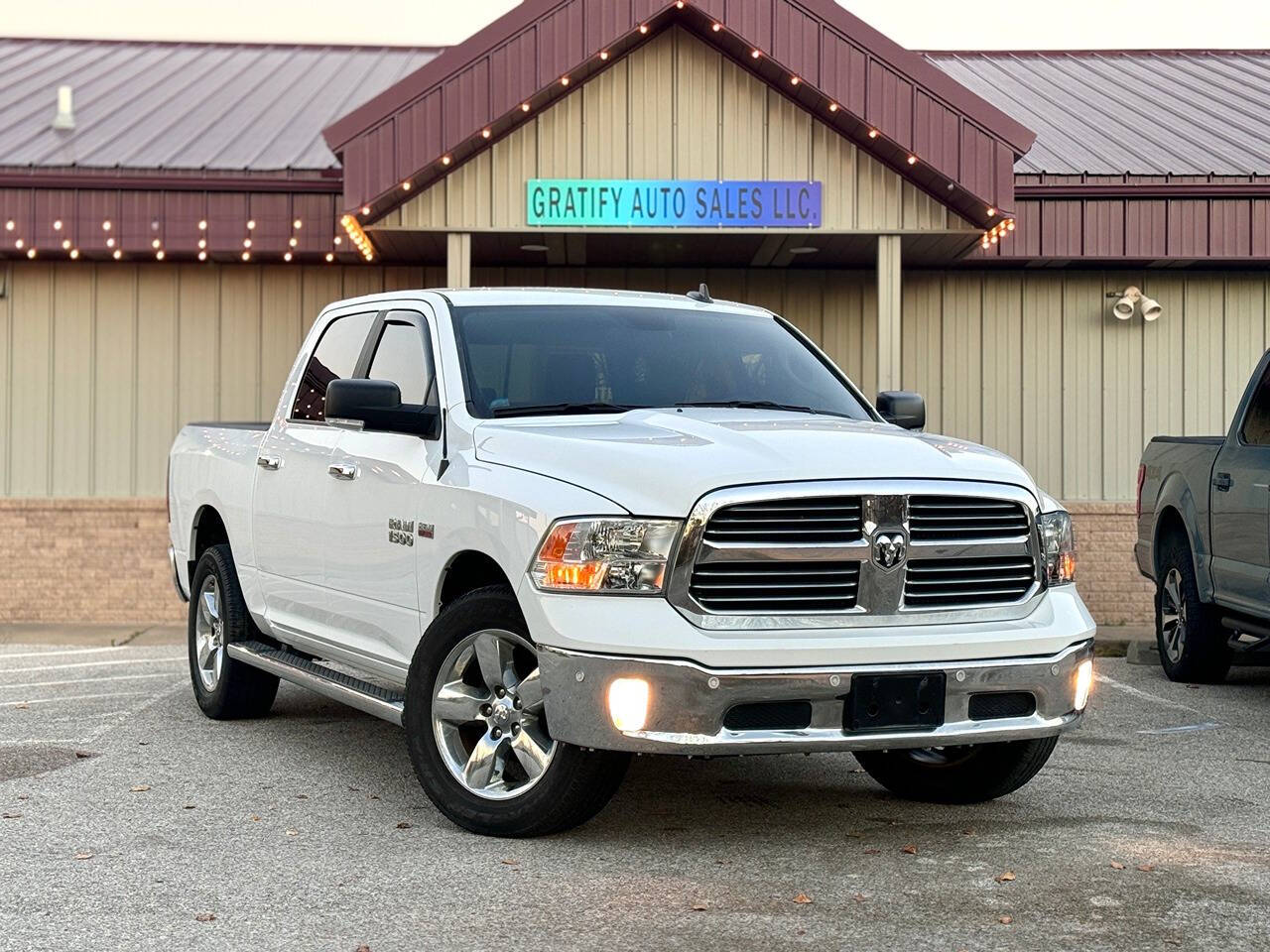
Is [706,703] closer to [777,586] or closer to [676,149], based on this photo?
[777,586]

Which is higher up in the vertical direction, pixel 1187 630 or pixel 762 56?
pixel 762 56

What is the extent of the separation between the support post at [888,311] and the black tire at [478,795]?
7623 mm

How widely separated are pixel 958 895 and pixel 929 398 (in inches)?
420

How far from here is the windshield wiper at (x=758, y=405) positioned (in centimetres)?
678

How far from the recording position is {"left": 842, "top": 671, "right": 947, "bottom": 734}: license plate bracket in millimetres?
5430

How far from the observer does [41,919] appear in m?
4.88

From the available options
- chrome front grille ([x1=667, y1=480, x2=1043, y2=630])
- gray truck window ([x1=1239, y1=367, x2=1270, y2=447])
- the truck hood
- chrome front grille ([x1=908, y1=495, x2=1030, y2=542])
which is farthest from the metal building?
chrome front grille ([x1=667, y1=480, x2=1043, y2=630])

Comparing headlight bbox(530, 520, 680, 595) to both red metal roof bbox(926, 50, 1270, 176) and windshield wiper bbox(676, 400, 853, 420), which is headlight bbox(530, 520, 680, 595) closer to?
windshield wiper bbox(676, 400, 853, 420)

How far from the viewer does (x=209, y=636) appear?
8859mm

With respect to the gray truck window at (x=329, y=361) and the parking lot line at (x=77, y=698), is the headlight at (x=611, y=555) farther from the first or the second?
the parking lot line at (x=77, y=698)

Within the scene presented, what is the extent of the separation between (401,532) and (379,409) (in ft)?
1.65

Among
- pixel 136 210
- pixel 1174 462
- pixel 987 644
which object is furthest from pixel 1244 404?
pixel 136 210

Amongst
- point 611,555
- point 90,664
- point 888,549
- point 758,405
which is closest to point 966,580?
point 888,549

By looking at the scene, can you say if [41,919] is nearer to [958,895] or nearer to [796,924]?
[796,924]
